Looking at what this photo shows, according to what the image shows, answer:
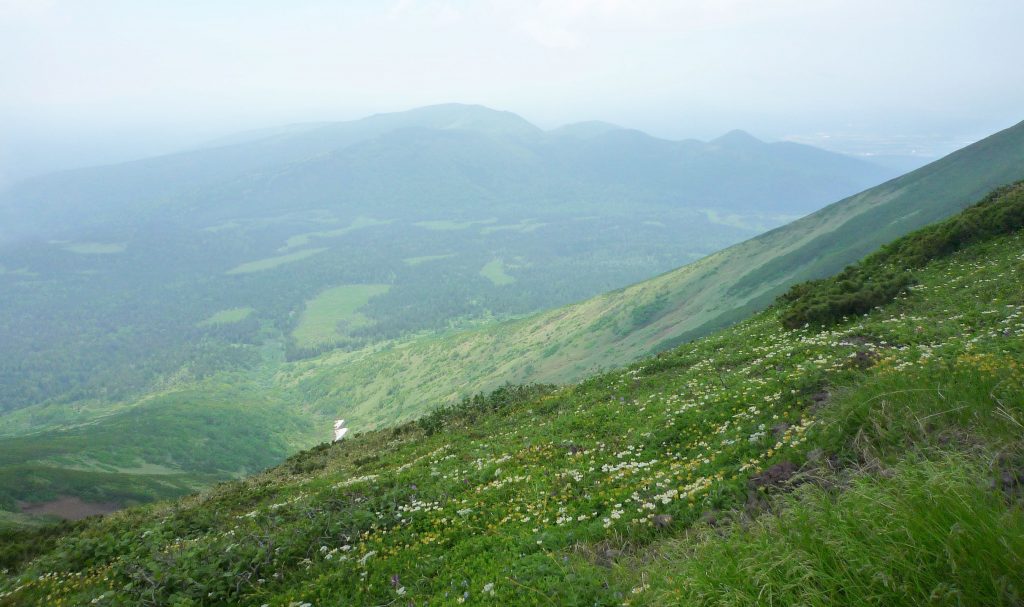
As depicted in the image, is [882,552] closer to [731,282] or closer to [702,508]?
[702,508]

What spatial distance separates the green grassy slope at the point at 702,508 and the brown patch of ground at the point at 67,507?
54.7m

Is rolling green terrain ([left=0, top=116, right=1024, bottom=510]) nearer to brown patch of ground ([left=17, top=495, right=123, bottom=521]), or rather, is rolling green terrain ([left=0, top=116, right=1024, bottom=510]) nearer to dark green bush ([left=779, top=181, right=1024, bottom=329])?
brown patch of ground ([left=17, top=495, right=123, bottom=521])

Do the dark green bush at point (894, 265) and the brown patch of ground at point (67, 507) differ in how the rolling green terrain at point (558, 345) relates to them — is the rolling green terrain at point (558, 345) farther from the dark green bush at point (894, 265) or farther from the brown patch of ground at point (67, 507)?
the dark green bush at point (894, 265)

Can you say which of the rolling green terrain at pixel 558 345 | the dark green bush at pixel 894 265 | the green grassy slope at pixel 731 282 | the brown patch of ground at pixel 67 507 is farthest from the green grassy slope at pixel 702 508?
the brown patch of ground at pixel 67 507

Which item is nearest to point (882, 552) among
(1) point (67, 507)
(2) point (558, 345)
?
(1) point (67, 507)

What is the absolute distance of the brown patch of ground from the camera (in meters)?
62.4

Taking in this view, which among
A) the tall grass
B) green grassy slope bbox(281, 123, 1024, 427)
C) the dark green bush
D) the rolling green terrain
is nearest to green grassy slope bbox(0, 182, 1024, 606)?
the tall grass

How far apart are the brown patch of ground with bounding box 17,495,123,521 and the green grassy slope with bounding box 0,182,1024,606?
54.7m

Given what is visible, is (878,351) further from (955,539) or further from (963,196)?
(963,196)

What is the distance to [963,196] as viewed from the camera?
71688mm

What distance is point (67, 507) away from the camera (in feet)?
214

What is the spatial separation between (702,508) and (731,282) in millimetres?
83126

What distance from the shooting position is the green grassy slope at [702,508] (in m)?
6.22

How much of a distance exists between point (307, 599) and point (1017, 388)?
46.8 ft
